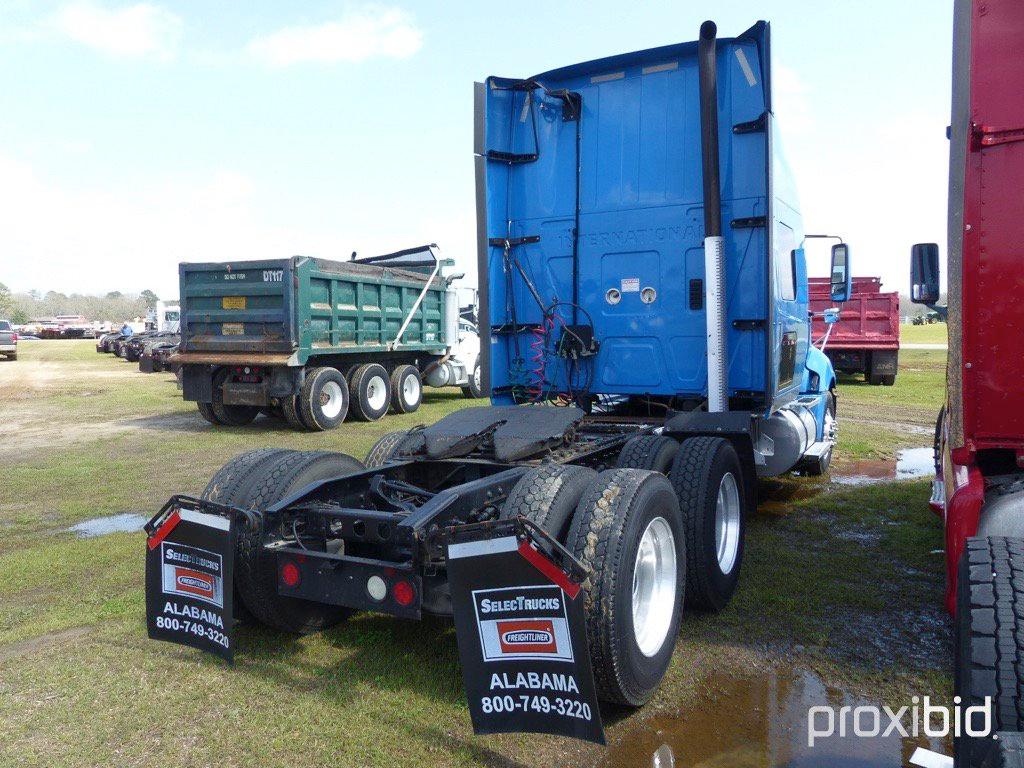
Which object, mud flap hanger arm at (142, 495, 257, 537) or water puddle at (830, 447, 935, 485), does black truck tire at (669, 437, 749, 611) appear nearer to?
mud flap hanger arm at (142, 495, 257, 537)

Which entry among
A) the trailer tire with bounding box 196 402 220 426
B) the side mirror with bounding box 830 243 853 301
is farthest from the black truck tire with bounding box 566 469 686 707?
the trailer tire with bounding box 196 402 220 426

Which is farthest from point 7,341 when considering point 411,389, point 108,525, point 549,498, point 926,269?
point 926,269

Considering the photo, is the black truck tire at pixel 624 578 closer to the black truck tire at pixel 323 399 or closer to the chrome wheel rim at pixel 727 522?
the chrome wheel rim at pixel 727 522

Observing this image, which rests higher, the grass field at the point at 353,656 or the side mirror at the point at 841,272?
the side mirror at the point at 841,272

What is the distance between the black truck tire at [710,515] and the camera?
155 inches

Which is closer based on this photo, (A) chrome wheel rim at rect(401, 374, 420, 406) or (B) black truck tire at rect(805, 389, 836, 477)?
(B) black truck tire at rect(805, 389, 836, 477)

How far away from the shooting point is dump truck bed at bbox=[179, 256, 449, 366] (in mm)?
10758

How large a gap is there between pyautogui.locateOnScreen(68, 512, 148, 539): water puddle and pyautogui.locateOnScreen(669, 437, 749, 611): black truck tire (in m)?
4.20

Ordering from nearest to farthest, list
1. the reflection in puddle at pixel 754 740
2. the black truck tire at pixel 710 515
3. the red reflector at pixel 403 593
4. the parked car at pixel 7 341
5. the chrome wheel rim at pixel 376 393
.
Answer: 1. the reflection in puddle at pixel 754 740
2. the red reflector at pixel 403 593
3. the black truck tire at pixel 710 515
4. the chrome wheel rim at pixel 376 393
5. the parked car at pixel 7 341

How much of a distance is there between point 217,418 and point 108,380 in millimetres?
10908

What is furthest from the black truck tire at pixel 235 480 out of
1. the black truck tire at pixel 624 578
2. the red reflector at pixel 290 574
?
the black truck tire at pixel 624 578

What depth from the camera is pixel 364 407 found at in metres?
12.4

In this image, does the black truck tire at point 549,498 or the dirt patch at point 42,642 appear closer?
the black truck tire at point 549,498

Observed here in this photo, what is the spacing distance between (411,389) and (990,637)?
12.1 m
